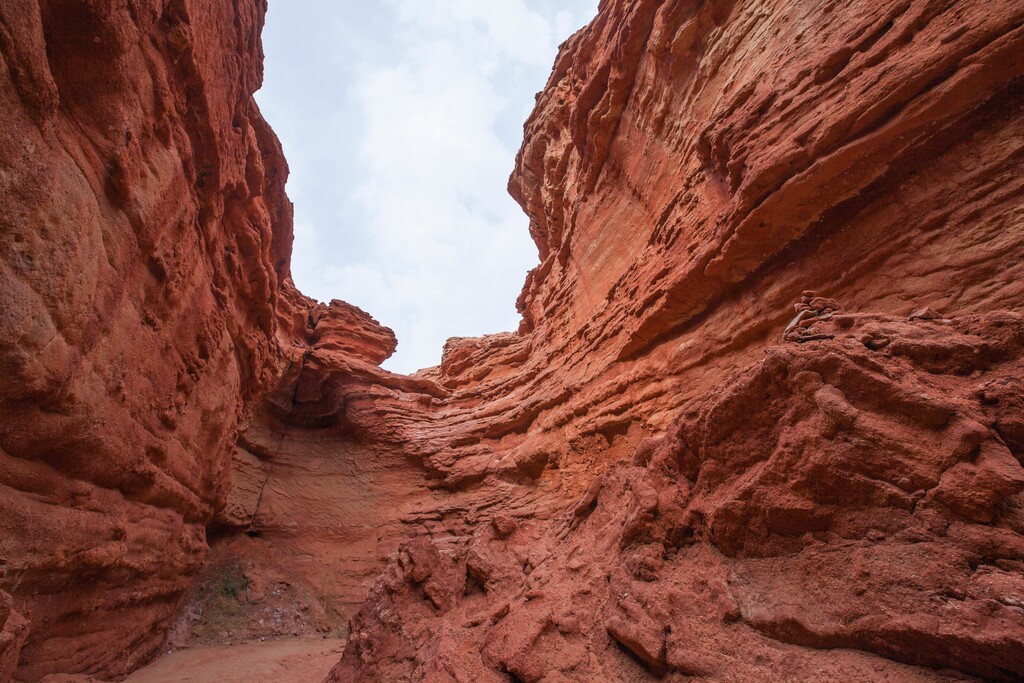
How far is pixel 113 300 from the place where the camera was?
5.07 m

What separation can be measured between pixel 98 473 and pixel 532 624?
5594 mm

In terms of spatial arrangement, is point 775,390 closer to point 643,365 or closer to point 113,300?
point 643,365

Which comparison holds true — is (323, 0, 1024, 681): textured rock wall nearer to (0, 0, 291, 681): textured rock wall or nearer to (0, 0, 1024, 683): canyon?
(0, 0, 1024, 683): canyon

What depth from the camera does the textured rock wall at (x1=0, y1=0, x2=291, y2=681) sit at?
365cm

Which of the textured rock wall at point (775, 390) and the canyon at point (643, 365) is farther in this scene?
the canyon at point (643, 365)

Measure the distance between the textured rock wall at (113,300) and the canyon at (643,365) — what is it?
39 mm

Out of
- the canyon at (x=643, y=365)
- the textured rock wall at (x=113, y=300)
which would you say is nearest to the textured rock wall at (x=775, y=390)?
the canyon at (x=643, y=365)

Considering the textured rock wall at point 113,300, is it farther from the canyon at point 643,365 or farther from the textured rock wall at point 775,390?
the textured rock wall at point 775,390

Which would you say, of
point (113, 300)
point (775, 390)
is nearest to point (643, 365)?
point (775, 390)

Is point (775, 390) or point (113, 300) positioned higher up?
point (113, 300)

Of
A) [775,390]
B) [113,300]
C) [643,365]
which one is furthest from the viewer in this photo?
[643,365]

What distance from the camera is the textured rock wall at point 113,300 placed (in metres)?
3.65

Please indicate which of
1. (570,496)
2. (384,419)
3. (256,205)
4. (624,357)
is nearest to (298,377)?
(384,419)

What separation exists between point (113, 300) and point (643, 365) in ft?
25.3
